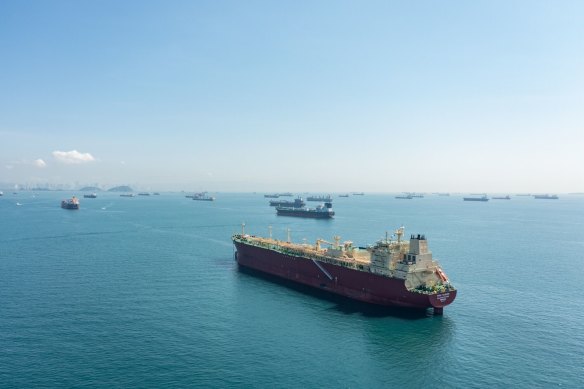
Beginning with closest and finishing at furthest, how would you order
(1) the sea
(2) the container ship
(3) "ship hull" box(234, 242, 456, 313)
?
(1) the sea < (3) "ship hull" box(234, 242, 456, 313) < (2) the container ship

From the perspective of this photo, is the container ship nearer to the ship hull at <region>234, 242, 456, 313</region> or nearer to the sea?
the ship hull at <region>234, 242, 456, 313</region>

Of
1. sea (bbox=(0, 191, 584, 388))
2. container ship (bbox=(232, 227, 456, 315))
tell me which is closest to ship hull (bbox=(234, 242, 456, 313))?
container ship (bbox=(232, 227, 456, 315))

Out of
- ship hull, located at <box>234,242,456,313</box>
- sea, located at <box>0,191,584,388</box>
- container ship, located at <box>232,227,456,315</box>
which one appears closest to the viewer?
sea, located at <box>0,191,584,388</box>

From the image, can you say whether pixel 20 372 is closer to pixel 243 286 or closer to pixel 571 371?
pixel 243 286

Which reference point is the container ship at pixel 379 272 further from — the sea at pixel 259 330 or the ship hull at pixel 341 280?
the sea at pixel 259 330

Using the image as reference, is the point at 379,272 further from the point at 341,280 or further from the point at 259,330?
the point at 259,330

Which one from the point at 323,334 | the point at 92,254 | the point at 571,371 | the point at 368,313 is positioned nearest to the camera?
the point at 571,371

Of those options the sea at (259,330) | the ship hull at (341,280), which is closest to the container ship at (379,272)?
the ship hull at (341,280)

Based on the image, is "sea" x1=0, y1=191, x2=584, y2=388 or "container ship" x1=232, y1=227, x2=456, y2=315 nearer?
"sea" x1=0, y1=191, x2=584, y2=388

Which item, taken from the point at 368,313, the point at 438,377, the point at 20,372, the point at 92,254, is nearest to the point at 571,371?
the point at 438,377
